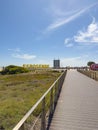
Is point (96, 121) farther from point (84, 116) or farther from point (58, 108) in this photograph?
point (58, 108)

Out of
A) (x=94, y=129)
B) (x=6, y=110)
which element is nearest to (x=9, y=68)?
(x=6, y=110)

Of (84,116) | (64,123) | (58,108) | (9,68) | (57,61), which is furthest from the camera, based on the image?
(57,61)

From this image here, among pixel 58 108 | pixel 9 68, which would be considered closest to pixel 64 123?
pixel 58 108

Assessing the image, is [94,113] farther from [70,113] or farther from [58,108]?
[58,108]

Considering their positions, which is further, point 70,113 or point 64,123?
point 70,113

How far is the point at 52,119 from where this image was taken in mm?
8305

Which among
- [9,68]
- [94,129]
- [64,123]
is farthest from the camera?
[9,68]

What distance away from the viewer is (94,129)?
7.11m

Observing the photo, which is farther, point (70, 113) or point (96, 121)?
point (70, 113)

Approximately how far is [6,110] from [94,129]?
4.95 meters

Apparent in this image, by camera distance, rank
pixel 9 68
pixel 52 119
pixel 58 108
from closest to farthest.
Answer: pixel 52 119 → pixel 58 108 → pixel 9 68

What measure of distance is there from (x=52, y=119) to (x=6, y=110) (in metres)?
3.27

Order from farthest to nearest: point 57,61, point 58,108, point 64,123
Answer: point 57,61 → point 58,108 → point 64,123

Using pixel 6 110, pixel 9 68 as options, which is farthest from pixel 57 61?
pixel 6 110
